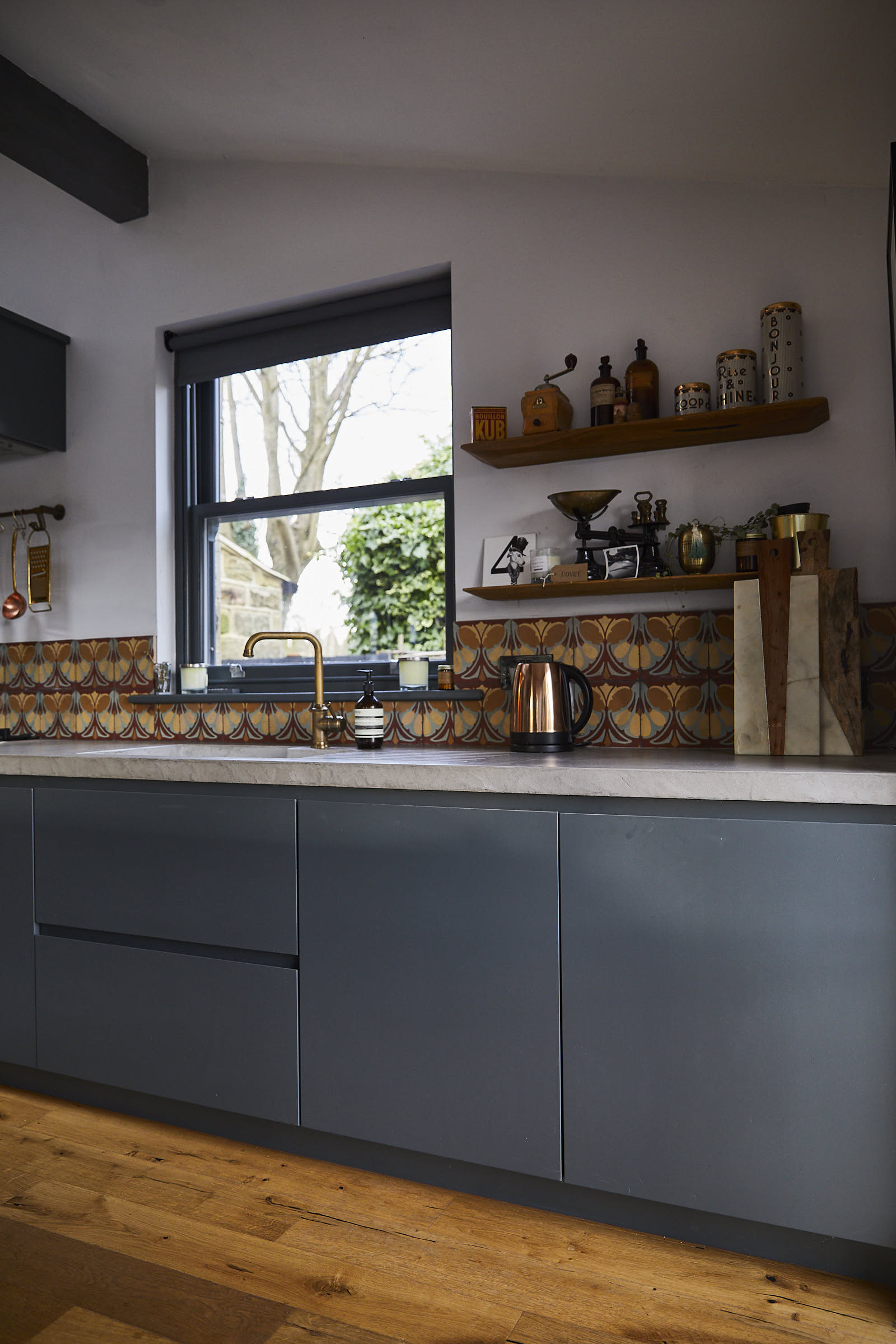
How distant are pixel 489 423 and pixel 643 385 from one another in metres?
0.42

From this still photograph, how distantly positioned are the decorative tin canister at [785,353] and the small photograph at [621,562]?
18.5 inches

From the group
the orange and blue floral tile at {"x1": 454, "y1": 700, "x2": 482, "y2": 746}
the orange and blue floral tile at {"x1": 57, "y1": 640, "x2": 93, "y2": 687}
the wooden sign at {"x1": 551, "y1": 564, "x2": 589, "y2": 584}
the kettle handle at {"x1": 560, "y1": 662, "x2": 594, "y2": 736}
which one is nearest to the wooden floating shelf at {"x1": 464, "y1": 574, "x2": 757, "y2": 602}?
the wooden sign at {"x1": 551, "y1": 564, "x2": 589, "y2": 584}

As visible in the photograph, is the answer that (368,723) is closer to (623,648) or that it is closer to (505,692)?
(505,692)

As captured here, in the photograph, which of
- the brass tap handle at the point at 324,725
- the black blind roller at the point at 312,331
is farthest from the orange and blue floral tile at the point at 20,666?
the brass tap handle at the point at 324,725

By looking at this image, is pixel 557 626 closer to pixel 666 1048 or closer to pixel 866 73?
pixel 666 1048

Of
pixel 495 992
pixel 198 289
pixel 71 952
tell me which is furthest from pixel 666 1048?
pixel 198 289

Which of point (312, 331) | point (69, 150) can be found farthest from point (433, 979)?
point (69, 150)

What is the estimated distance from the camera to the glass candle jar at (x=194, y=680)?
9.77 feet

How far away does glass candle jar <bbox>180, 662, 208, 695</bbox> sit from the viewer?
2.98 meters

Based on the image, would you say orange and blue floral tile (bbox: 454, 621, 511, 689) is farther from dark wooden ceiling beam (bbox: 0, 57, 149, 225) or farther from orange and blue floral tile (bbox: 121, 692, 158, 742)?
dark wooden ceiling beam (bbox: 0, 57, 149, 225)

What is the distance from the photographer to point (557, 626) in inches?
94.8

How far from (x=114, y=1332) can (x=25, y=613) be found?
2.51 meters

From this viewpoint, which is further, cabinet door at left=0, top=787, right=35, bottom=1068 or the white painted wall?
cabinet door at left=0, top=787, right=35, bottom=1068

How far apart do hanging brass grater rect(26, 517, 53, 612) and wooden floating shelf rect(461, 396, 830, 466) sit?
1.73 meters
